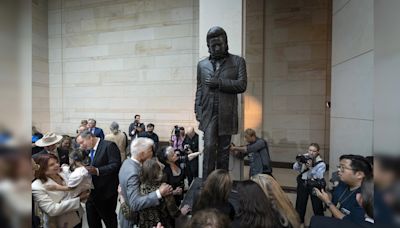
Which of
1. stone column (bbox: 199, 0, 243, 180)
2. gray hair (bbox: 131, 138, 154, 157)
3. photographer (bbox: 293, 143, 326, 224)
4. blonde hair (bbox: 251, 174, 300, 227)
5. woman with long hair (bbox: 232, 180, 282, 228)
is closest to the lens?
woman with long hair (bbox: 232, 180, 282, 228)

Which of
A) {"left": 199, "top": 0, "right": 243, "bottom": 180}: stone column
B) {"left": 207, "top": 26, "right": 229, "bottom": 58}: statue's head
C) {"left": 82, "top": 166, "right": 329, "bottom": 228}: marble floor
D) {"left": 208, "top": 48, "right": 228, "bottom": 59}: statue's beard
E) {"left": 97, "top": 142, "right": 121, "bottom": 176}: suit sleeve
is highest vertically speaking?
{"left": 199, "top": 0, "right": 243, "bottom": 180}: stone column

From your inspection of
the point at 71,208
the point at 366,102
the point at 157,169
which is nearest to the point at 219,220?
the point at 157,169

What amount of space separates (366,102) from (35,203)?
127 inches

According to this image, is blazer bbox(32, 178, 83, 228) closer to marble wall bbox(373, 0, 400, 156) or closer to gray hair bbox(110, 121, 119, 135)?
marble wall bbox(373, 0, 400, 156)

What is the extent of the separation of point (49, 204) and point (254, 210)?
1632 millimetres

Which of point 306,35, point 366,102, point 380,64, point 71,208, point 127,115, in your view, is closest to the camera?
point 380,64

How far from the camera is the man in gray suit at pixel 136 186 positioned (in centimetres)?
227

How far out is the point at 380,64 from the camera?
0.40 metres

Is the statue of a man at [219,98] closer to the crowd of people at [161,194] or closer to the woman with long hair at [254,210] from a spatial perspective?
the crowd of people at [161,194]

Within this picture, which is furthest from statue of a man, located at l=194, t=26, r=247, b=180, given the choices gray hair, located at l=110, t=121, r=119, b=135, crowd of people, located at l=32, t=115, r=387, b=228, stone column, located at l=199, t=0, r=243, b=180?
gray hair, located at l=110, t=121, r=119, b=135

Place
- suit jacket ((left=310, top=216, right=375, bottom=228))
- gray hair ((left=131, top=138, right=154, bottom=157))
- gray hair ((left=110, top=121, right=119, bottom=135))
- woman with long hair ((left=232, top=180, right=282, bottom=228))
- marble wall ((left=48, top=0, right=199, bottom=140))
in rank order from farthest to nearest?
marble wall ((left=48, top=0, right=199, bottom=140)) → gray hair ((left=110, top=121, right=119, bottom=135)) → gray hair ((left=131, top=138, right=154, bottom=157)) → woman with long hair ((left=232, top=180, right=282, bottom=228)) → suit jacket ((left=310, top=216, right=375, bottom=228))

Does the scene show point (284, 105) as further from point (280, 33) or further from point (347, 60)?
point (347, 60)

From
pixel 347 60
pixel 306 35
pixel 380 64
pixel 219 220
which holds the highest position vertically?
pixel 306 35

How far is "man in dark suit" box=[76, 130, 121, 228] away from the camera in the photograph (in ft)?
10.5
